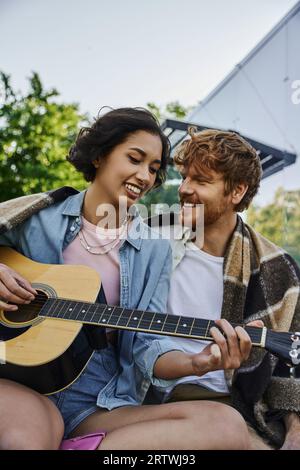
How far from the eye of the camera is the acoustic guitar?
1378 millimetres

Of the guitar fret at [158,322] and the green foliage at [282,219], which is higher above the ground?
the guitar fret at [158,322]

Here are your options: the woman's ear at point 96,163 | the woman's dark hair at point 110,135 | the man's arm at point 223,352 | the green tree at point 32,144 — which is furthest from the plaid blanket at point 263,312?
the green tree at point 32,144

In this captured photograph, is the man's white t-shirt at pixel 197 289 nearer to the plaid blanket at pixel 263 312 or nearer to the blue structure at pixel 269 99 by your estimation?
the plaid blanket at pixel 263 312

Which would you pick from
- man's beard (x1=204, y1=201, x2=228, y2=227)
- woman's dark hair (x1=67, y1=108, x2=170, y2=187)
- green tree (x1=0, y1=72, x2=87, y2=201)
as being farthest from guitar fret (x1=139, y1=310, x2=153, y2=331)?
green tree (x1=0, y1=72, x2=87, y2=201)

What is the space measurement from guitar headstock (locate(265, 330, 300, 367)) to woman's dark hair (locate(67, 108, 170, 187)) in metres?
0.94

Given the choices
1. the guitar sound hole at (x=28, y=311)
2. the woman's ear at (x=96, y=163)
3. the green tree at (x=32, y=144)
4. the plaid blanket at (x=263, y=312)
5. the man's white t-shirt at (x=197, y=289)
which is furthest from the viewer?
the green tree at (x=32, y=144)

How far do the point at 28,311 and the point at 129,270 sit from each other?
1.21ft

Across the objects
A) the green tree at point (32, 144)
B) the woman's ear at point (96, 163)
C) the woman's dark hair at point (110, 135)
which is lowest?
the green tree at point (32, 144)

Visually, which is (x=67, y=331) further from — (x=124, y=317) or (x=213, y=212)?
(x=213, y=212)

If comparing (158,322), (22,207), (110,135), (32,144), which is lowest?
(32,144)

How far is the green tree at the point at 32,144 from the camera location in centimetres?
466

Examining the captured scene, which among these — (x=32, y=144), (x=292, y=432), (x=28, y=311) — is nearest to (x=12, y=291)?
(x=28, y=311)

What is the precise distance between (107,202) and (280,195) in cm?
161

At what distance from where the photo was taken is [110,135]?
1.95 meters
